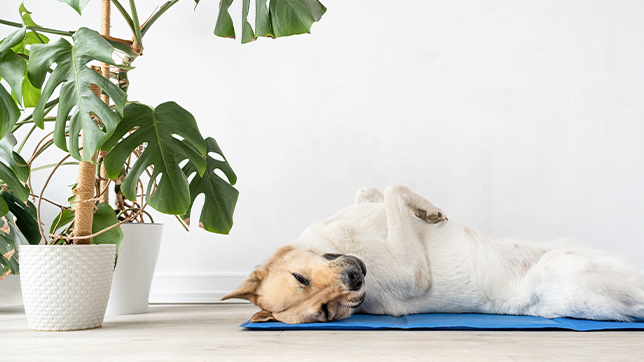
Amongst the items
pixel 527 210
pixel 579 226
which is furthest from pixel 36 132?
pixel 579 226

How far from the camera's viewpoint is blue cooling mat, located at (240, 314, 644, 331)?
1.61 meters

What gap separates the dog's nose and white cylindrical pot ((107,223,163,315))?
3.73 feet

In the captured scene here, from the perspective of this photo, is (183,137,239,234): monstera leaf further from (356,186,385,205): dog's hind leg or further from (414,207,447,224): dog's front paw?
(414,207,447,224): dog's front paw

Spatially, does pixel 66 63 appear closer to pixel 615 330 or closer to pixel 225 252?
pixel 225 252

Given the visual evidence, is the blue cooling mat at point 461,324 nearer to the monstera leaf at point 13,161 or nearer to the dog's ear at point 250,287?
the dog's ear at point 250,287

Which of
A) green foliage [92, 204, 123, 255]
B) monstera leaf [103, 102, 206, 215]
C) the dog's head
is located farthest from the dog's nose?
green foliage [92, 204, 123, 255]

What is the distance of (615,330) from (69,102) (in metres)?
2.04

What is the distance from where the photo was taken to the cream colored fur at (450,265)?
70.4 inches

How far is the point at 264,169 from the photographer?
2842 millimetres

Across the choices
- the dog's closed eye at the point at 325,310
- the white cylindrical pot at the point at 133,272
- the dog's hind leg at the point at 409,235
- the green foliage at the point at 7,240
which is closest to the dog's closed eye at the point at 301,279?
the dog's closed eye at the point at 325,310

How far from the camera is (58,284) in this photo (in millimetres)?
1596

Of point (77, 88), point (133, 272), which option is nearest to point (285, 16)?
point (77, 88)

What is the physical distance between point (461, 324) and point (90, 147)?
145 centimetres

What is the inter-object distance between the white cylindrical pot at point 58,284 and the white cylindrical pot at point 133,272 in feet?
1.77
